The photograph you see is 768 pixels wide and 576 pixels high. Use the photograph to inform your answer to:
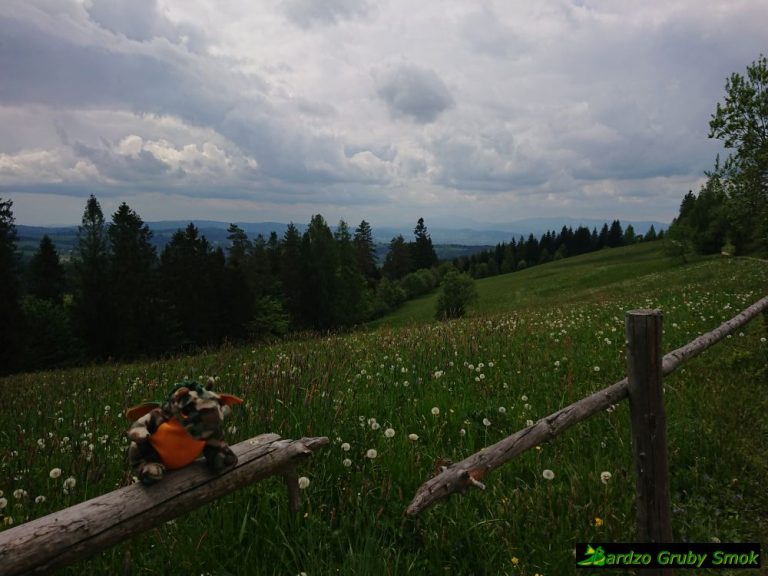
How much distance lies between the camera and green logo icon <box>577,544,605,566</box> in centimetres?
304

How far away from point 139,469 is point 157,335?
40007 mm

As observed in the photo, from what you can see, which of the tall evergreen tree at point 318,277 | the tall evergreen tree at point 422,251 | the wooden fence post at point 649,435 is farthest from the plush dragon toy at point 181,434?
the tall evergreen tree at point 422,251

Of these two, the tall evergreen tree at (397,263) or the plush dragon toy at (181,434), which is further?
the tall evergreen tree at (397,263)

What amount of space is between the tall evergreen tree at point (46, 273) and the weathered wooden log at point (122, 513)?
67.8 meters

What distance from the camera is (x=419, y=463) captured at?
454cm

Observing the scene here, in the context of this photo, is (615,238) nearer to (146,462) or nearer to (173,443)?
(173,443)

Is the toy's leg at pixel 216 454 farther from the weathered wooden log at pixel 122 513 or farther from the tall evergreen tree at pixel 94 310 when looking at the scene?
the tall evergreen tree at pixel 94 310

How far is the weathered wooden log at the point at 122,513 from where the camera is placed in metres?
1.84

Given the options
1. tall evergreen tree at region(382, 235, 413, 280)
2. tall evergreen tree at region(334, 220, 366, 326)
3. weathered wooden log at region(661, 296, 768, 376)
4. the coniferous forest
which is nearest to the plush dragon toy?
weathered wooden log at region(661, 296, 768, 376)

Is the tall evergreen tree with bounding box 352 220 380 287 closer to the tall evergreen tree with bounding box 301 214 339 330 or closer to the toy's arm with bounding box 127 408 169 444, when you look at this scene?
the tall evergreen tree with bounding box 301 214 339 330

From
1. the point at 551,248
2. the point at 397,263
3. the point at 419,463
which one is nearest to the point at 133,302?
the point at 419,463

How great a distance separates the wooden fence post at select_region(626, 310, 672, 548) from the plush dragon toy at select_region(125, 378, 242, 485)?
2.94 m

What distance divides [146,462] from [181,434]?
218 millimetres

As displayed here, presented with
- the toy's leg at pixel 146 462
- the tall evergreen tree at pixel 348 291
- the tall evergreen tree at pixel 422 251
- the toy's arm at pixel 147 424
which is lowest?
the tall evergreen tree at pixel 348 291
